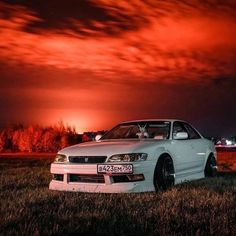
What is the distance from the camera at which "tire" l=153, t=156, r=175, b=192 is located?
9227 millimetres

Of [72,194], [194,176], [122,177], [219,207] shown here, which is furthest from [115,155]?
[194,176]

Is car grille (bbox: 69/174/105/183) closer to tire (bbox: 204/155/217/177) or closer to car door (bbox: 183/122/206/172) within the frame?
car door (bbox: 183/122/206/172)

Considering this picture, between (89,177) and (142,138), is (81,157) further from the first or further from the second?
(142,138)

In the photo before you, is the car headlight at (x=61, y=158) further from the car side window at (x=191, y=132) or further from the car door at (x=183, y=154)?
the car side window at (x=191, y=132)

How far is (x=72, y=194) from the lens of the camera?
9125mm

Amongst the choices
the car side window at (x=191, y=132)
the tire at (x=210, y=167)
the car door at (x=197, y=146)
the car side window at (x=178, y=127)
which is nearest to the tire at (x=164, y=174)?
the car side window at (x=178, y=127)

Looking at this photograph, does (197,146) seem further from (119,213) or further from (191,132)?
(119,213)

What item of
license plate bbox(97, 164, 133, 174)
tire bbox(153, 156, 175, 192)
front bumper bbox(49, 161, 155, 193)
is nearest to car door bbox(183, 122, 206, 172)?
tire bbox(153, 156, 175, 192)

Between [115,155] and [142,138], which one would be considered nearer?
[115,155]

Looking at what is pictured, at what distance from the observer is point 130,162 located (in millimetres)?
8797

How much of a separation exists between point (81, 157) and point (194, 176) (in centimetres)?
318

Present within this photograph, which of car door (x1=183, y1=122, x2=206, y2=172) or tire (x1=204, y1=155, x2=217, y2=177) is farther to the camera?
tire (x1=204, y1=155, x2=217, y2=177)

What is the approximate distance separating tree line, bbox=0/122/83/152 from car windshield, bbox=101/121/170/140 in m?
122

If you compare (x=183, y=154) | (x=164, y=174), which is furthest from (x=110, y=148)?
(x=183, y=154)
